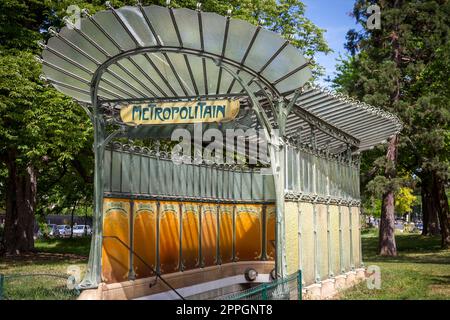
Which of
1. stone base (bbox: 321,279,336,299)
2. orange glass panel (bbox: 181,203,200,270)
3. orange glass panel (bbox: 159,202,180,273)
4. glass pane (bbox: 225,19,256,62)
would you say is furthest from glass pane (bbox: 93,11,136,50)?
stone base (bbox: 321,279,336,299)

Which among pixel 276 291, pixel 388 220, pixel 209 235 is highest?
pixel 388 220

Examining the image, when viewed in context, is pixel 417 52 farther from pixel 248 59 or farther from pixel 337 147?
pixel 248 59

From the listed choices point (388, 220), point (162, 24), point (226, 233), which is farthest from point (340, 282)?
point (388, 220)

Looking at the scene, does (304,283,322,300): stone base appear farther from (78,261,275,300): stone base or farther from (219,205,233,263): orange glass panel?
(219,205,233,263): orange glass panel

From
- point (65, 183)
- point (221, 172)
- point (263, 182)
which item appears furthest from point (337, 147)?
point (65, 183)

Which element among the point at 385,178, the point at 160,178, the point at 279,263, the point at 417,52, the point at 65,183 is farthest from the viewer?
the point at 65,183

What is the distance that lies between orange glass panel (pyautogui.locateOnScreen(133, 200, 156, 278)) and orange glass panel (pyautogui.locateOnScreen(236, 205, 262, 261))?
5317 mm

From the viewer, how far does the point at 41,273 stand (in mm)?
19438

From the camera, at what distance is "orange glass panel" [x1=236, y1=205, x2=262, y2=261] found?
18609 mm

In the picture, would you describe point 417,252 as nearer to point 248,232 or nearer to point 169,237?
point 248,232

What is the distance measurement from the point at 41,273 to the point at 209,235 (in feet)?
20.9

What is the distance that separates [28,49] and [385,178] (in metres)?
18.9

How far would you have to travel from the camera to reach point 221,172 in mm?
18109

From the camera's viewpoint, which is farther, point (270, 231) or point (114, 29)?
point (270, 231)
